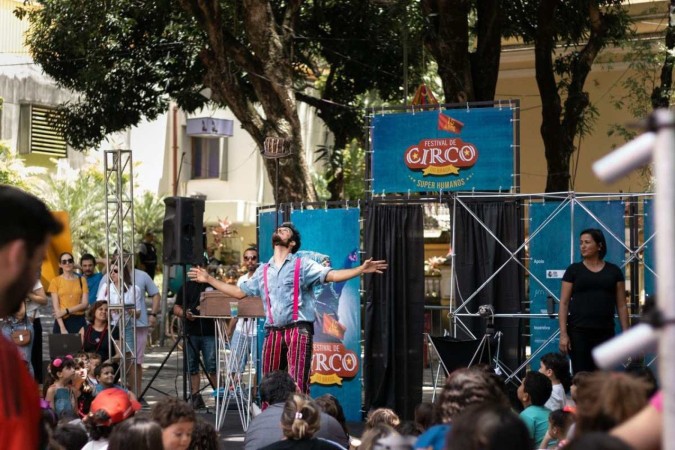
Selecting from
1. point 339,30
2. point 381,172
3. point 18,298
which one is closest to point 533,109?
point 339,30

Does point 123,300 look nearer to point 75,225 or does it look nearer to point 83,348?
point 83,348

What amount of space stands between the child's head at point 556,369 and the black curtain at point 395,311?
327 centimetres

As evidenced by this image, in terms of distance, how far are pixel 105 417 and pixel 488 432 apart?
3905mm

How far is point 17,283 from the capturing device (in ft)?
8.60

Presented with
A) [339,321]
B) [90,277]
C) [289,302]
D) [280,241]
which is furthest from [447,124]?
[90,277]

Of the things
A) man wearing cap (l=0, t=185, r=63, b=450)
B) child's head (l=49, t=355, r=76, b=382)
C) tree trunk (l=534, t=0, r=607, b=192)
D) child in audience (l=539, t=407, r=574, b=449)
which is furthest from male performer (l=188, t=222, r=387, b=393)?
tree trunk (l=534, t=0, r=607, b=192)

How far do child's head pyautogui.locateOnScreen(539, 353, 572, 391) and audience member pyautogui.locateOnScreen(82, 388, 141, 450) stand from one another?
132 inches

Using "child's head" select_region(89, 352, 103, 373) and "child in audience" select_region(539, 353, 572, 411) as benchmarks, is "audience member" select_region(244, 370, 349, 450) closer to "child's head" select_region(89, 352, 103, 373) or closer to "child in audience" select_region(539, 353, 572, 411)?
"child in audience" select_region(539, 353, 572, 411)

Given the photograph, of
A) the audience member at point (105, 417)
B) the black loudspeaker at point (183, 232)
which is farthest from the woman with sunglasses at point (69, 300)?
the audience member at point (105, 417)

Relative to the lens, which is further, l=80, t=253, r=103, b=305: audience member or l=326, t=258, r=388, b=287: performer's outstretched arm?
l=80, t=253, r=103, b=305: audience member

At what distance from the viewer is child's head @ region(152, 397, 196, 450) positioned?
5.88 metres

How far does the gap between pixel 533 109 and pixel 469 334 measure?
13.8 meters

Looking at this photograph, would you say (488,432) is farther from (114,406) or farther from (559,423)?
(114,406)

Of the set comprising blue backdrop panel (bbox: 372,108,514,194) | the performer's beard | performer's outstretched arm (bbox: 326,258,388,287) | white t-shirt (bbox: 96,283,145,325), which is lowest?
white t-shirt (bbox: 96,283,145,325)
